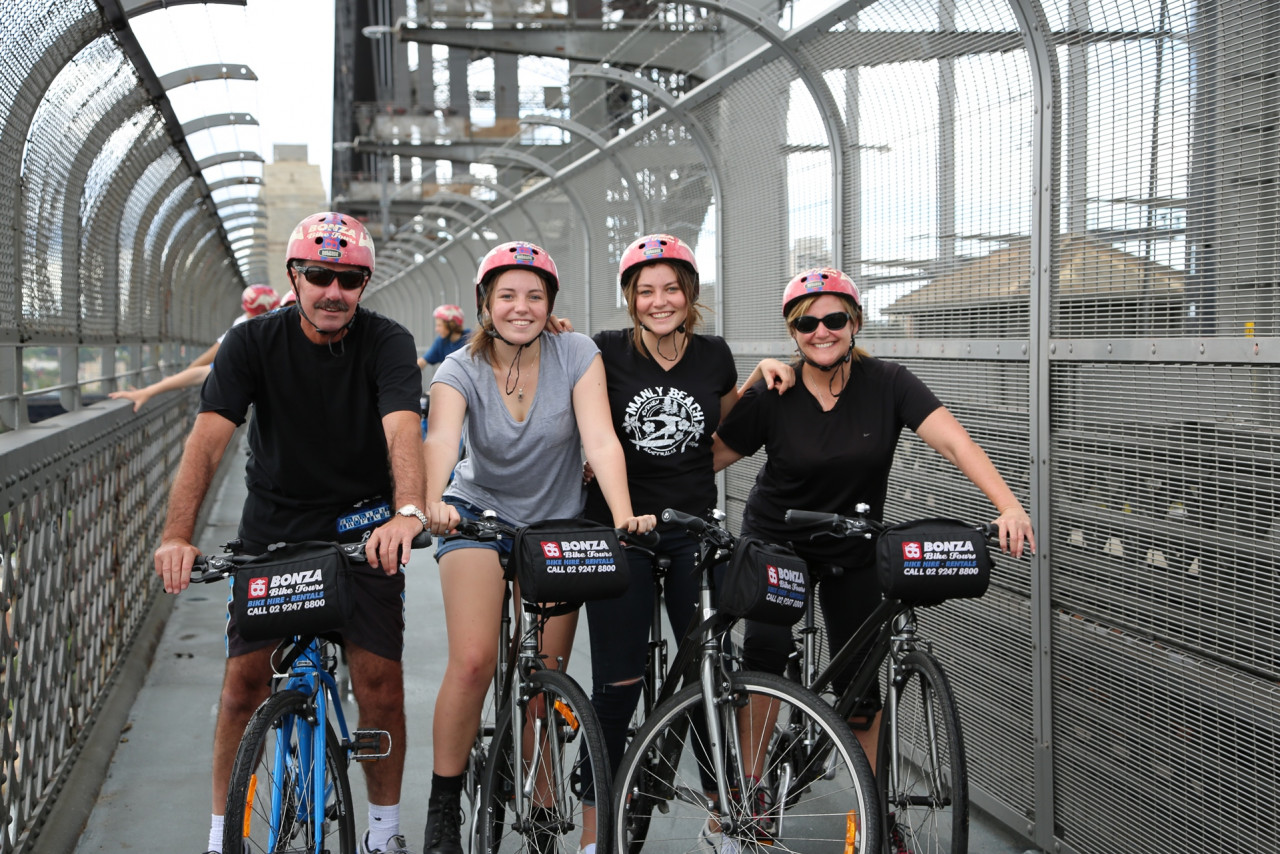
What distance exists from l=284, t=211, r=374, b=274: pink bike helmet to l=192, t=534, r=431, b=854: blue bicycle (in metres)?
0.76

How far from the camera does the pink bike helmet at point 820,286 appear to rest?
12.5 ft

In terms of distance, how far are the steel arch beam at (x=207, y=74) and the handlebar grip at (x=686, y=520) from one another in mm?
4954

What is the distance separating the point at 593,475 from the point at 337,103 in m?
58.1

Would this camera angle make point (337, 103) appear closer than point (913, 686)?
No

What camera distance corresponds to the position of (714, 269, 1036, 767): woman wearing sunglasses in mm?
→ 3783

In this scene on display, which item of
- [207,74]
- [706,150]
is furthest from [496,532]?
[207,74]

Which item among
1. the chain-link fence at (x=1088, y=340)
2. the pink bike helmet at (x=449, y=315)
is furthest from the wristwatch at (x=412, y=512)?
the pink bike helmet at (x=449, y=315)

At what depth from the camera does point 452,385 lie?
145 inches

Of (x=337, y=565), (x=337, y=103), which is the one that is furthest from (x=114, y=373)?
(x=337, y=103)

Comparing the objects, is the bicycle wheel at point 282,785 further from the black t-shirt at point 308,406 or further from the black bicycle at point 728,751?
the black bicycle at point 728,751

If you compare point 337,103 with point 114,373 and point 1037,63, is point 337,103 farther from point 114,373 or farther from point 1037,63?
point 1037,63

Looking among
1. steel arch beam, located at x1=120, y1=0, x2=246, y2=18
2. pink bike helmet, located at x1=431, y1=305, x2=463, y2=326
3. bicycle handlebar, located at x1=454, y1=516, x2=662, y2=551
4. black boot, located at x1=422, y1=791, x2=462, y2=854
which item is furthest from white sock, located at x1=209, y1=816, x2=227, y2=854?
pink bike helmet, located at x1=431, y1=305, x2=463, y2=326

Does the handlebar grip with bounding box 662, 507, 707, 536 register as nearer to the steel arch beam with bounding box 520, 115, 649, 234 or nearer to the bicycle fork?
the bicycle fork

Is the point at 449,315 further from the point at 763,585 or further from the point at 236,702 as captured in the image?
the point at 763,585
